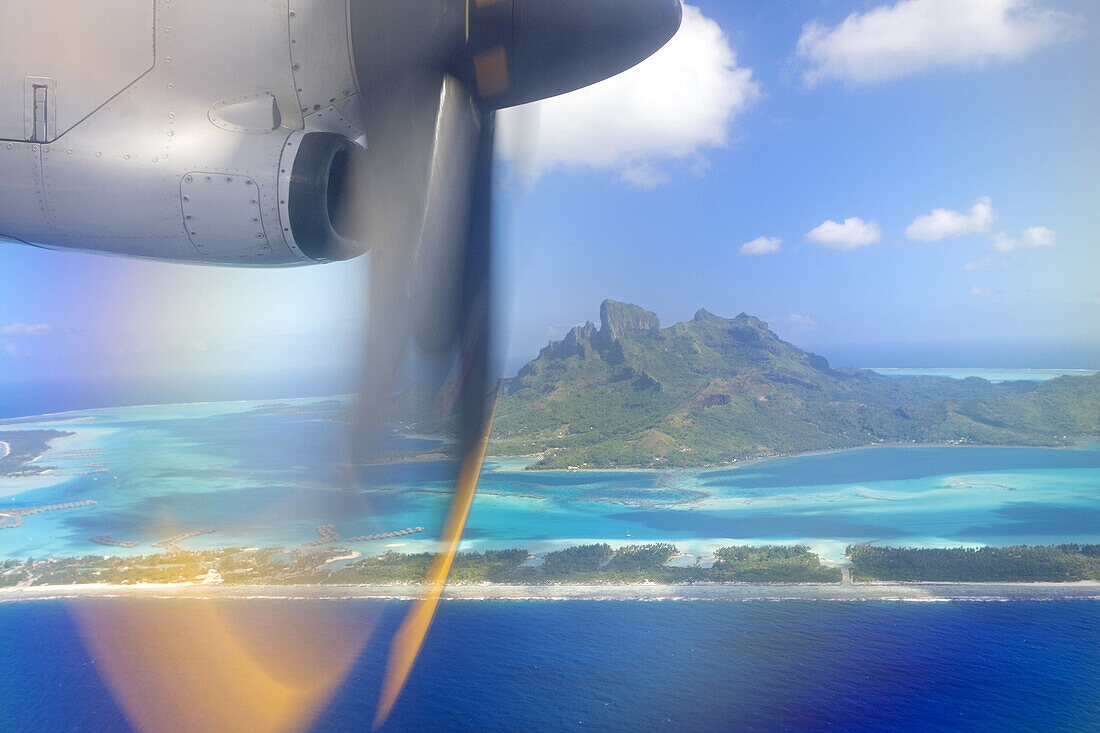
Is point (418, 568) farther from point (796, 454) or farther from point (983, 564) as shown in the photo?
point (796, 454)

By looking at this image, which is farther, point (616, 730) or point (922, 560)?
point (922, 560)

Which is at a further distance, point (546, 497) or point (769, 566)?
point (546, 497)

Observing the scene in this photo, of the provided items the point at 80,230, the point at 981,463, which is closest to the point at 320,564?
the point at 80,230

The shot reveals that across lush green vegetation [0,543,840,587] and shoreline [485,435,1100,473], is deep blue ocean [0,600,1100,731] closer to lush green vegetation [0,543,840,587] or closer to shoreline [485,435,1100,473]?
lush green vegetation [0,543,840,587]

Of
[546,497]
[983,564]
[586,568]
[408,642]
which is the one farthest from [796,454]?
[408,642]

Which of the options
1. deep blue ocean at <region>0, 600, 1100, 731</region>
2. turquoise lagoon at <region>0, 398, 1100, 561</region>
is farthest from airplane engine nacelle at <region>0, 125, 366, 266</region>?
turquoise lagoon at <region>0, 398, 1100, 561</region>

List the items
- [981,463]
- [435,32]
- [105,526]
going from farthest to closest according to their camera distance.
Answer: [981,463] → [105,526] → [435,32]

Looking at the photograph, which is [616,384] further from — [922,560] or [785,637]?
[785,637]
